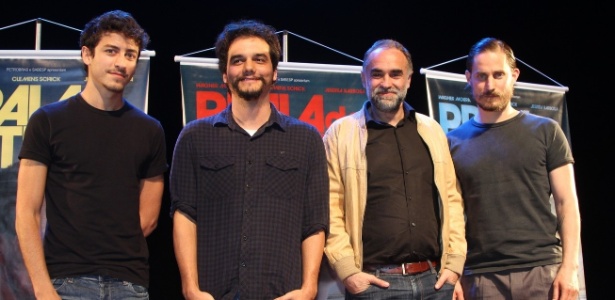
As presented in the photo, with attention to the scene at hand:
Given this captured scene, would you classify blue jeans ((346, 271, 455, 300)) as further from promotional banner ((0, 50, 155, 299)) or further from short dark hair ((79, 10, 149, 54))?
promotional banner ((0, 50, 155, 299))

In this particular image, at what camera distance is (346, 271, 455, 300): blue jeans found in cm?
262

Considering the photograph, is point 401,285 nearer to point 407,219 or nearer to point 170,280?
point 407,219

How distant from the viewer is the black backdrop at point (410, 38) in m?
4.56

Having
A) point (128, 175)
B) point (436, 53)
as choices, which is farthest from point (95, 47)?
point (436, 53)

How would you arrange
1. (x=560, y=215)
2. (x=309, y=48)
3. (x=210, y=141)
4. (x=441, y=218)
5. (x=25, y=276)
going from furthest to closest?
(x=309, y=48) → (x=25, y=276) → (x=560, y=215) → (x=441, y=218) → (x=210, y=141)

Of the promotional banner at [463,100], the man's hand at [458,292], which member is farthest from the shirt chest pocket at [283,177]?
the promotional banner at [463,100]

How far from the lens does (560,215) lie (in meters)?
3.07

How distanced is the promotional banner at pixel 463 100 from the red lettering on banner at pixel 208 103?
1405mm

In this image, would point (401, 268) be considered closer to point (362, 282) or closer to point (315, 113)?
point (362, 282)

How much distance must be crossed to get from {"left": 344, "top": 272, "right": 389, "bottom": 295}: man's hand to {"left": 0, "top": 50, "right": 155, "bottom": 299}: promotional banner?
68.7 inches

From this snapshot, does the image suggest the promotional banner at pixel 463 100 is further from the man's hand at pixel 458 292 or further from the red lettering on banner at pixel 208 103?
the man's hand at pixel 458 292

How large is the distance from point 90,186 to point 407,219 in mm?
1257

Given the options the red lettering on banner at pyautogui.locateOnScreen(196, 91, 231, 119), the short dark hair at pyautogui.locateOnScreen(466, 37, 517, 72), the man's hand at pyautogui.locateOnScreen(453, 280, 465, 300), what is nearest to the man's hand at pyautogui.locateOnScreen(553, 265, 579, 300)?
the man's hand at pyautogui.locateOnScreen(453, 280, 465, 300)

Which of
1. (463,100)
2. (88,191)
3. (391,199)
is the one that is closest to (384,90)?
(391,199)
